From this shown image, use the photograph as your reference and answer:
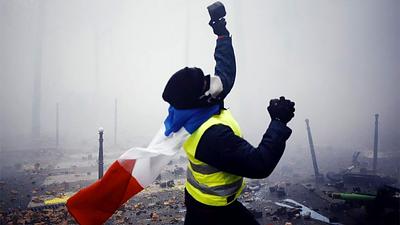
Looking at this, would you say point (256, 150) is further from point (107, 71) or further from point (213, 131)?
point (107, 71)

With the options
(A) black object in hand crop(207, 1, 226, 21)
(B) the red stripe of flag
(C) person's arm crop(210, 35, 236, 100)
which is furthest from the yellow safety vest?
(A) black object in hand crop(207, 1, 226, 21)

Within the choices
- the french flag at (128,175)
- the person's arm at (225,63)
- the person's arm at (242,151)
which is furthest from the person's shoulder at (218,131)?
the person's arm at (225,63)

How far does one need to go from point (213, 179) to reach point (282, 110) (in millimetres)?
709

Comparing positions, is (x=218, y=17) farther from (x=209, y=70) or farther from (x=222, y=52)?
(x=209, y=70)

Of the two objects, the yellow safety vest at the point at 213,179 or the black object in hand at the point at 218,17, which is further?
the black object in hand at the point at 218,17

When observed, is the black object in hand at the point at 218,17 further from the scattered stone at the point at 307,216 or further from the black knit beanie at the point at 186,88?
the scattered stone at the point at 307,216

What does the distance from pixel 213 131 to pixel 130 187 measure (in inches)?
37.6

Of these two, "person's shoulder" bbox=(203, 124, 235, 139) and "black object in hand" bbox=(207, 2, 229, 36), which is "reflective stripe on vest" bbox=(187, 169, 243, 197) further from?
"black object in hand" bbox=(207, 2, 229, 36)

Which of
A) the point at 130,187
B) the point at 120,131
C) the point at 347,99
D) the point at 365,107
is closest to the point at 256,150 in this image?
the point at 130,187

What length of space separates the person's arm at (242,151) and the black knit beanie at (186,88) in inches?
9.9

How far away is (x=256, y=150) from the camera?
1.81m

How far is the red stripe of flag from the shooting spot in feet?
7.16

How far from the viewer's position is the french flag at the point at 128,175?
214 centimetres

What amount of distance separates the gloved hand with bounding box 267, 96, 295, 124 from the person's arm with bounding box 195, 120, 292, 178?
6 cm
